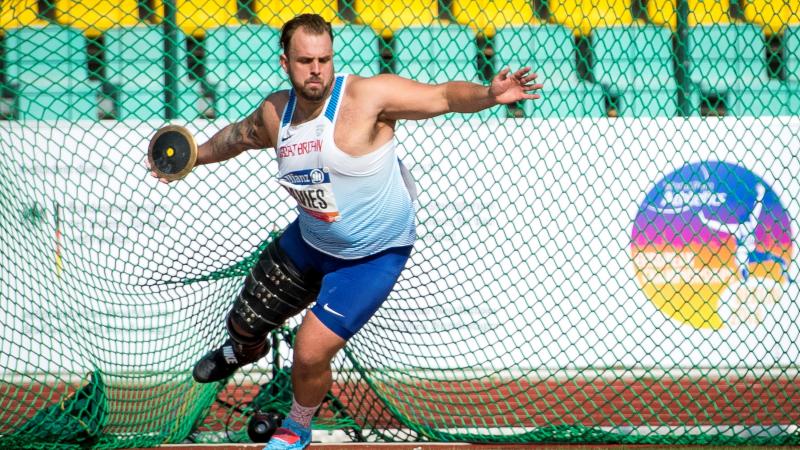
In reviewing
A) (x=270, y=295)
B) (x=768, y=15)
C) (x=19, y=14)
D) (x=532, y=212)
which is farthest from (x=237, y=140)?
(x=768, y=15)

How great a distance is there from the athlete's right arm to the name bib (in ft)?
1.15

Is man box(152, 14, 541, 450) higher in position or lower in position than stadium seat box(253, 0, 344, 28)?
lower

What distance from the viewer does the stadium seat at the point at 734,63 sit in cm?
685

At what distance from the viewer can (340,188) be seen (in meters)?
4.37

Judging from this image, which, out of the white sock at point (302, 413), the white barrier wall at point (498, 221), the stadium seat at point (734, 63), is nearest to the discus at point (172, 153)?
the white sock at point (302, 413)

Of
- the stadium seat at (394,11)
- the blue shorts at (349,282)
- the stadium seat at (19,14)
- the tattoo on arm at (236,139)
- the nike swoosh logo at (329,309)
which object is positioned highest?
the stadium seat at (394,11)

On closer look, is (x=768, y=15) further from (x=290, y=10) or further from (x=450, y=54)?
(x=290, y=10)

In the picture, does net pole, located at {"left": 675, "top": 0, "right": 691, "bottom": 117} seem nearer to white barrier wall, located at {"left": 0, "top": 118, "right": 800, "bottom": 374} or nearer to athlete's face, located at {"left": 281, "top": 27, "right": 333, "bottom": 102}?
white barrier wall, located at {"left": 0, "top": 118, "right": 800, "bottom": 374}

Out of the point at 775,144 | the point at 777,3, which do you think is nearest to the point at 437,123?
the point at 775,144

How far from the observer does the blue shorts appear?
4.40 metres

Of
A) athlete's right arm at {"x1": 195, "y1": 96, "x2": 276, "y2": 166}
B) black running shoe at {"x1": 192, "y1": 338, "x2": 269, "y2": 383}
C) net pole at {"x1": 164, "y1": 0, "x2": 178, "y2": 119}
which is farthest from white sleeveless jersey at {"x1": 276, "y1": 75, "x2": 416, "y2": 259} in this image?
net pole at {"x1": 164, "y1": 0, "x2": 178, "y2": 119}

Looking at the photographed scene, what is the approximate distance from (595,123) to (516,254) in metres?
1.28

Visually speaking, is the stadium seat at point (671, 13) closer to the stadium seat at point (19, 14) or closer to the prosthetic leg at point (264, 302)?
the prosthetic leg at point (264, 302)

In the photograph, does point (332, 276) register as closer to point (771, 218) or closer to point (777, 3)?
point (771, 218)
